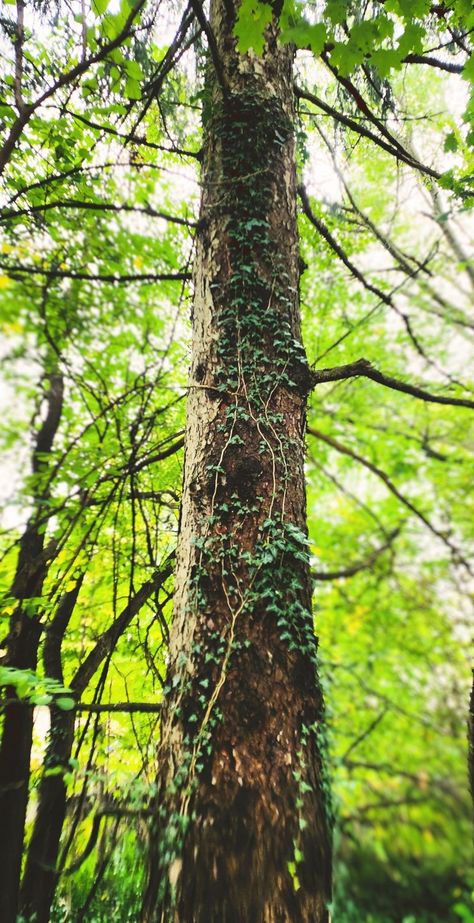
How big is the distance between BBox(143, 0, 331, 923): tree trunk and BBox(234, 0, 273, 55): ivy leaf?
1.65ft

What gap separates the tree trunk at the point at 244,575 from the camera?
3.96 ft

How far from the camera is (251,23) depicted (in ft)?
5.86

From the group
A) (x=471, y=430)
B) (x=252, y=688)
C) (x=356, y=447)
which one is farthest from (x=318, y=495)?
(x=252, y=688)

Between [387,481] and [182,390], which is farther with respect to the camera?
[182,390]

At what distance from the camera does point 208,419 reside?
1.94 meters

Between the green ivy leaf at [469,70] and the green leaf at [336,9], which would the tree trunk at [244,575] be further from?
the green ivy leaf at [469,70]

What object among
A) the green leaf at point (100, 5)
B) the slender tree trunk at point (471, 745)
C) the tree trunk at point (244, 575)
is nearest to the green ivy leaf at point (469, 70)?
the tree trunk at point (244, 575)

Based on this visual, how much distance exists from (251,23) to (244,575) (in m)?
2.34

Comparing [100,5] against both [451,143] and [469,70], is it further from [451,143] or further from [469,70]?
[451,143]

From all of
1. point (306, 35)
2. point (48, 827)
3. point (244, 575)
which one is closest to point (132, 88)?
point (306, 35)

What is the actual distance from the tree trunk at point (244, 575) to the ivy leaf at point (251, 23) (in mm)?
501

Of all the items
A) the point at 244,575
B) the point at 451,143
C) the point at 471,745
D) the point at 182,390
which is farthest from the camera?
the point at 182,390

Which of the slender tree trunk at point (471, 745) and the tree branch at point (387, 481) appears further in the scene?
the tree branch at point (387, 481)

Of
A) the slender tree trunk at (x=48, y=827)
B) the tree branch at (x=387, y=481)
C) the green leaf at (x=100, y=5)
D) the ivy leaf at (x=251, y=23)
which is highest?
the green leaf at (x=100, y=5)
